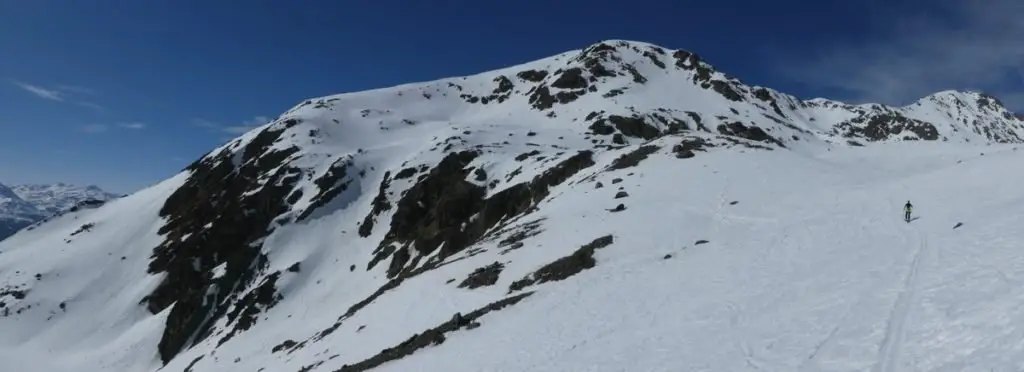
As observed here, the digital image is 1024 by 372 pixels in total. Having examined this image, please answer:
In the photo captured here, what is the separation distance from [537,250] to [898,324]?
2590cm

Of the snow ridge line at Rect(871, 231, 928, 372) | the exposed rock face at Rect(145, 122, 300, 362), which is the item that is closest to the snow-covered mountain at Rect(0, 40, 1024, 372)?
the snow ridge line at Rect(871, 231, 928, 372)

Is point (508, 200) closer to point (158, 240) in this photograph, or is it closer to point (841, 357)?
point (841, 357)

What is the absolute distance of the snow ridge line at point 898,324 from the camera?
14.0m

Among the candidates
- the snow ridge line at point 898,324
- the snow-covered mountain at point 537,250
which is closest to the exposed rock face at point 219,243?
the snow-covered mountain at point 537,250

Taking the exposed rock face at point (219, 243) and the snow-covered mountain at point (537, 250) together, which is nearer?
the snow-covered mountain at point (537, 250)

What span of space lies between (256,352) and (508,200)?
107 ft

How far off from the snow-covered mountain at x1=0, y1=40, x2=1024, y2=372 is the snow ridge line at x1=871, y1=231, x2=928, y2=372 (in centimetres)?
9

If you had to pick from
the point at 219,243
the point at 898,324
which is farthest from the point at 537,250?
the point at 219,243

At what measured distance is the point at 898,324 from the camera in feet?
53.4

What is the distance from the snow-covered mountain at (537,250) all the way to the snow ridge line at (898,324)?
0.31ft

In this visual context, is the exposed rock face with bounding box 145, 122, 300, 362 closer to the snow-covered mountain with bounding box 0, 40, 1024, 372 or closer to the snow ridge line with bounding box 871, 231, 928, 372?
the snow-covered mountain with bounding box 0, 40, 1024, 372

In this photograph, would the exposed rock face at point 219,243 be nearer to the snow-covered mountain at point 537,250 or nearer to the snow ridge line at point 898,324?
the snow-covered mountain at point 537,250

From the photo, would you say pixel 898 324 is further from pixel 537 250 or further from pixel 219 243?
pixel 219 243

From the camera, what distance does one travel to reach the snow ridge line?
1402 centimetres
